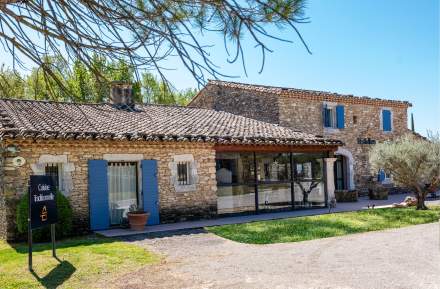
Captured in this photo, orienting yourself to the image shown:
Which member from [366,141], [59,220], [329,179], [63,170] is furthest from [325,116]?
[59,220]

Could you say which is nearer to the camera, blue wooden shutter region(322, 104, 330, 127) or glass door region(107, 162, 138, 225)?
glass door region(107, 162, 138, 225)

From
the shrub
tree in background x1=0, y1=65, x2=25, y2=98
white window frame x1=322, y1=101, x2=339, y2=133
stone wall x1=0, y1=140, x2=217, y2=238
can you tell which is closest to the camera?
tree in background x1=0, y1=65, x2=25, y2=98

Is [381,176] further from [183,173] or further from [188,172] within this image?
[183,173]

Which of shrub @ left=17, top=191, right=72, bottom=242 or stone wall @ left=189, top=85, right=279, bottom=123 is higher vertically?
stone wall @ left=189, top=85, right=279, bottom=123

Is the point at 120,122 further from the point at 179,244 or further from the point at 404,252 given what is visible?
the point at 404,252

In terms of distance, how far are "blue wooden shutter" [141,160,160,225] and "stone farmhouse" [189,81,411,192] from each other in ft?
23.8

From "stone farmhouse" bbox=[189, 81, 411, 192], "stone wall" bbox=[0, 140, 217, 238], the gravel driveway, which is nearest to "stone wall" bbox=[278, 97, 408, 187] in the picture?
"stone farmhouse" bbox=[189, 81, 411, 192]

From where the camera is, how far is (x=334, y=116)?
68.8ft

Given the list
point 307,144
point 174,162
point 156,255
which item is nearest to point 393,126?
point 307,144

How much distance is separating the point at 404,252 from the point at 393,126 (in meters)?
16.3

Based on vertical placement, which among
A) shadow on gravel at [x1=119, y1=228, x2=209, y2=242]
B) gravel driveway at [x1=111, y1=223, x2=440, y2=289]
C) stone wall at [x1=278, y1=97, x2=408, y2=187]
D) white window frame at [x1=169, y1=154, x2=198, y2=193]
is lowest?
gravel driveway at [x1=111, y1=223, x2=440, y2=289]

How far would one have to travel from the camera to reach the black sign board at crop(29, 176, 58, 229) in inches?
316

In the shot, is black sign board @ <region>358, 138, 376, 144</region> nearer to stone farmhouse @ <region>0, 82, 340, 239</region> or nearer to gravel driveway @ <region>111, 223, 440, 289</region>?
stone farmhouse @ <region>0, 82, 340, 239</region>

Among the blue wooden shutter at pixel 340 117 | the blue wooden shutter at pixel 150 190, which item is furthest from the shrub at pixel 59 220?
the blue wooden shutter at pixel 340 117
